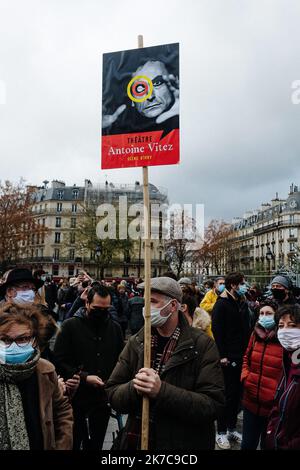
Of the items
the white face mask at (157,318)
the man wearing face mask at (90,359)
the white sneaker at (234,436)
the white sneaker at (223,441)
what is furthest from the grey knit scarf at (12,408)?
the white sneaker at (234,436)

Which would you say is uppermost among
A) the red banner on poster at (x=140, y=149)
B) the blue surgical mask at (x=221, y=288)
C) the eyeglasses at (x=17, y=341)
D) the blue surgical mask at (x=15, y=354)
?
the red banner on poster at (x=140, y=149)

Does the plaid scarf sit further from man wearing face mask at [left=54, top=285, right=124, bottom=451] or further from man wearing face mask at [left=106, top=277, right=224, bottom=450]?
man wearing face mask at [left=54, top=285, right=124, bottom=451]

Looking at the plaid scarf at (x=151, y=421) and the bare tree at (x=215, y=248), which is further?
the bare tree at (x=215, y=248)

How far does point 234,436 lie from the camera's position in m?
5.21

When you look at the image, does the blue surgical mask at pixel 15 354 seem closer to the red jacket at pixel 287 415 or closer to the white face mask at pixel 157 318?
the white face mask at pixel 157 318

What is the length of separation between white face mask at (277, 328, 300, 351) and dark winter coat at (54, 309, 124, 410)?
166 centimetres

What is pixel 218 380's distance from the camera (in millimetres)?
2588

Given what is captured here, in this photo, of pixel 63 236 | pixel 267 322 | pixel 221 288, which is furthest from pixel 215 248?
pixel 267 322

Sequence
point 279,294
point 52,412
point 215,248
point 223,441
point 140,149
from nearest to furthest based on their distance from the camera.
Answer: point 52,412, point 140,149, point 223,441, point 279,294, point 215,248

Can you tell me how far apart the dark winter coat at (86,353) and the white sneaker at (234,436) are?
7.12ft

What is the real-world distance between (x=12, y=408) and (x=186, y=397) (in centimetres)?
99

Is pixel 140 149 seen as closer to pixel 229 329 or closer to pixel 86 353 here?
pixel 86 353

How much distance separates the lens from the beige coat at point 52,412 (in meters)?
2.38
